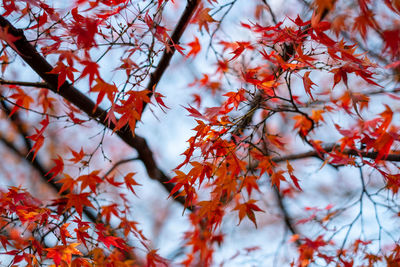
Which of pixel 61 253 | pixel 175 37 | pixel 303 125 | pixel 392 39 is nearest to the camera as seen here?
pixel 392 39

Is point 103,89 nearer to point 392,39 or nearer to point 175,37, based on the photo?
point 175,37

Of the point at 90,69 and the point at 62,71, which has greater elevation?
the point at 62,71

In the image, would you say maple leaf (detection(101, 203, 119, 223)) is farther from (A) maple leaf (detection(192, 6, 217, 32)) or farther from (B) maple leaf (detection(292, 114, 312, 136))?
(B) maple leaf (detection(292, 114, 312, 136))

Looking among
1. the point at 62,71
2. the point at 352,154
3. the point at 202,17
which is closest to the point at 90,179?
the point at 62,71

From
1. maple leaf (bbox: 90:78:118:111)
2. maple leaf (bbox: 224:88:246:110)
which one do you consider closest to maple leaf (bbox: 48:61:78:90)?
maple leaf (bbox: 90:78:118:111)

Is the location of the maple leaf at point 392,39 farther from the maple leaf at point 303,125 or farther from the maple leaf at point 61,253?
the maple leaf at point 61,253

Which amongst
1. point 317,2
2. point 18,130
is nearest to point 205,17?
point 317,2

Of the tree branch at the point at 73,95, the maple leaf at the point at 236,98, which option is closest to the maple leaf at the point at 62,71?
the tree branch at the point at 73,95

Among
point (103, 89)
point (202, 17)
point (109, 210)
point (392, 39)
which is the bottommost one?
point (109, 210)

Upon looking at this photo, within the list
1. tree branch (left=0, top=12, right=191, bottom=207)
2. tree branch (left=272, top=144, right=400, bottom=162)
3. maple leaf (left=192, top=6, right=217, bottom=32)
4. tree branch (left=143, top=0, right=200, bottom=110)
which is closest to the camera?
tree branch (left=0, top=12, right=191, bottom=207)

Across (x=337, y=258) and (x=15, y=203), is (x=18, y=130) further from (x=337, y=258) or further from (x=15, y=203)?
(x=337, y=258)

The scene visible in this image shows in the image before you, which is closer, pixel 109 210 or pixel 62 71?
pixel 62 71

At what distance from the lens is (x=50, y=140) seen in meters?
5.07

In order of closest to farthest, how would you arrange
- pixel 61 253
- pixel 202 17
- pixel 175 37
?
pixel 61 253
pixel 175 37
pixel 202 17
